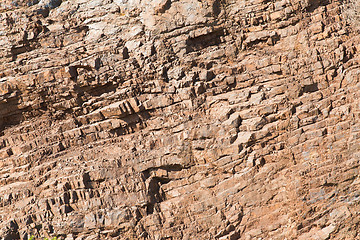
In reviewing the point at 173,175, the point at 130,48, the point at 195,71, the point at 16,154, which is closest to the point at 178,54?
the point at 195,71

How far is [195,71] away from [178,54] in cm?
64

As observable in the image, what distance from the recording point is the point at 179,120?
30.0 feet

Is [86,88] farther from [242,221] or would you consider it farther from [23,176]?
[242,221]

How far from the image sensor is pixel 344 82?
29.6 ft

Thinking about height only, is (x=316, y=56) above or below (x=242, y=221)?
above

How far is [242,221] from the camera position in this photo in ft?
29.0

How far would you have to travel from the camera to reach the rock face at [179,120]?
8.77m

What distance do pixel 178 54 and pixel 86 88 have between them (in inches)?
102

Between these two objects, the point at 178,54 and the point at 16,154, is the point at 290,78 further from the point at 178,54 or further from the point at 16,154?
the point at 16,154

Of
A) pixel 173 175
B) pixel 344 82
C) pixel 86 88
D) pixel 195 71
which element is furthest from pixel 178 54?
pixel 344 82

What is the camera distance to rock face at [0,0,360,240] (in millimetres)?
8766

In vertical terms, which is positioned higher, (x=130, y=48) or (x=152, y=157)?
(x=130, y=48)

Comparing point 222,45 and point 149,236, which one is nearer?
point 149,236

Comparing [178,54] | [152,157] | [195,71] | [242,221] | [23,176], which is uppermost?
[178,54]
